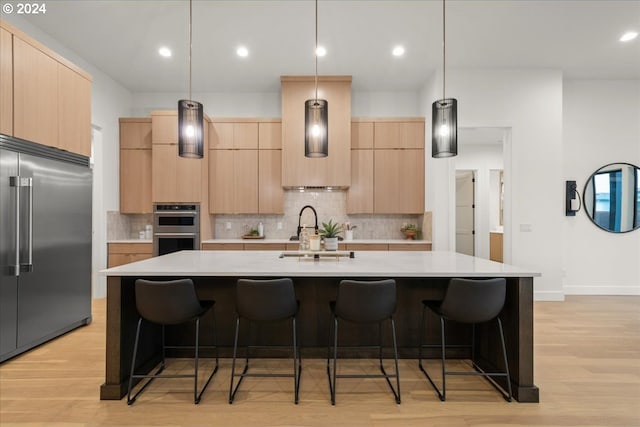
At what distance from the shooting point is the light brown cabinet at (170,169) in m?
5.07

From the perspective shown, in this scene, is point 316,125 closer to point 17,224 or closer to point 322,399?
point 322,399

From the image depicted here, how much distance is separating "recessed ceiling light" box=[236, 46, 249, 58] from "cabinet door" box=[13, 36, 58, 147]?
1.95 m

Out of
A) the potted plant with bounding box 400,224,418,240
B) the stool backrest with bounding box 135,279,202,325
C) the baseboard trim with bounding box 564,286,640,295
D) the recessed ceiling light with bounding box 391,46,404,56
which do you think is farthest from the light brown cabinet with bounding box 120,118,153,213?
the baseboard trim with bounding box 564,286,640,295

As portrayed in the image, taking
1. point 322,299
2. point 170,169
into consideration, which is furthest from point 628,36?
point 170,169

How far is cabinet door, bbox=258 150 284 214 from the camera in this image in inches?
214

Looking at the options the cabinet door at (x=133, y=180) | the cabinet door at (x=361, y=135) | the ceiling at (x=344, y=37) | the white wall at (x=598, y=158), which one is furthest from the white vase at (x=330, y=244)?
the white wall at (x=598, y=158)

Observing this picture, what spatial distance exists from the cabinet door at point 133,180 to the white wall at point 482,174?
247 inches

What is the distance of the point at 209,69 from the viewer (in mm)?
4910

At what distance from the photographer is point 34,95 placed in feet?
10.4

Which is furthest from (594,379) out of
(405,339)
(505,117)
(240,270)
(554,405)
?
(505,117)

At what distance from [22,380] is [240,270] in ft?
6.48

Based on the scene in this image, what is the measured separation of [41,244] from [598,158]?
743 cm

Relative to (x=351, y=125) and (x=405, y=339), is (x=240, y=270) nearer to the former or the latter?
(x=405, y=339)

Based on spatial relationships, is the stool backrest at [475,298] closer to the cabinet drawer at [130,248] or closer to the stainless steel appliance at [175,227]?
the stainless steel appliance at [175,227]
